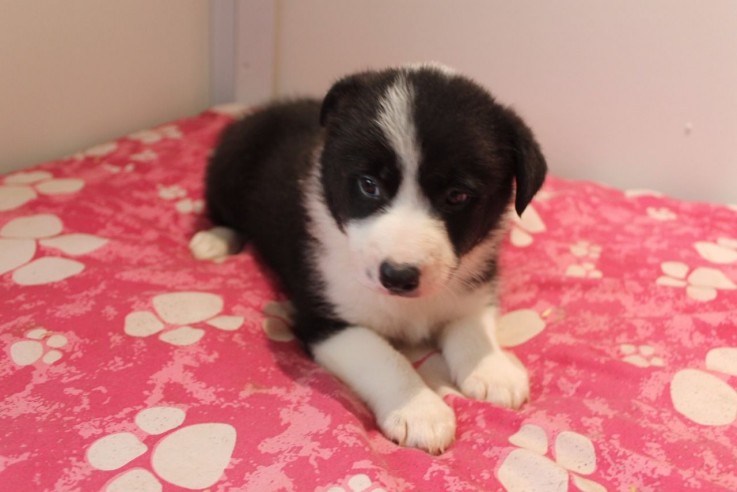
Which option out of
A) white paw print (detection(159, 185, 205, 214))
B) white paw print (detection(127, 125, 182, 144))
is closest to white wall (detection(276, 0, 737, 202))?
white paw print (detection(127, 125, 182, 144))

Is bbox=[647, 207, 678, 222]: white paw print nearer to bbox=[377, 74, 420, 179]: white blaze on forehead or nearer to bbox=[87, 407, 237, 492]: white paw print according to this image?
bbox=[377, 74, 420, 179]: white blaze on forehead

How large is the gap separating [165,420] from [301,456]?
39 cm

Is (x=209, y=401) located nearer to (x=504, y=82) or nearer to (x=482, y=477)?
(x=482, y=477)

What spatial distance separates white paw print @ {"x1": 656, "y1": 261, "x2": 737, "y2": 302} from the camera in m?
2.65

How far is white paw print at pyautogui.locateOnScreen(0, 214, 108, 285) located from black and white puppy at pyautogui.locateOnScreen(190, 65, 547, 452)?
769 millimetres

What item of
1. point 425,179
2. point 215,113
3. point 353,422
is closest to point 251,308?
point 353,422

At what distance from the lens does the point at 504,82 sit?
12.8 ft

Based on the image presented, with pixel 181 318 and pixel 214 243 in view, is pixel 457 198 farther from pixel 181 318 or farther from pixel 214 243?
pixel 214 243

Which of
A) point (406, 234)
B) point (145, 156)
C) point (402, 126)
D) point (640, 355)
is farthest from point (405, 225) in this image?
point (145, 156)

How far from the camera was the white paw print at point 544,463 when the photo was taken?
5.51 ft

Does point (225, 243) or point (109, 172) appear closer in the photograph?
point (225, 243)

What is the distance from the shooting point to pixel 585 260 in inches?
116

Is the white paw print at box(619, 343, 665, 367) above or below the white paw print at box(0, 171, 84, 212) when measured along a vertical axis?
below

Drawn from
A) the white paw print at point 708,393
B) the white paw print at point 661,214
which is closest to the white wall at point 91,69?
the white paw print at point 661,214
